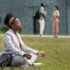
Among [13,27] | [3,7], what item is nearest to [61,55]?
[13,27]

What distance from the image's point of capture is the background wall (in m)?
37.8

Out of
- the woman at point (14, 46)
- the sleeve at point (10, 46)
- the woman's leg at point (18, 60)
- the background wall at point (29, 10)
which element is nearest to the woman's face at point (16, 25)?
the woman at point (14, 46)

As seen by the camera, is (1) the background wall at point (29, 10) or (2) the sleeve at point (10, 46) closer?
(2) the sleeve at point (10, 46)

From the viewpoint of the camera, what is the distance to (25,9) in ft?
129

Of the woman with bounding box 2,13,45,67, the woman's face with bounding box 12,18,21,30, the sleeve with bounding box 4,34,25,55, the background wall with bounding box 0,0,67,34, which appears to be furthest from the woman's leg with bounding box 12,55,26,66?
the background wall with bounding box 0,0,67,34

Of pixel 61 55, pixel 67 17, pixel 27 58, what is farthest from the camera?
pixel 67 17

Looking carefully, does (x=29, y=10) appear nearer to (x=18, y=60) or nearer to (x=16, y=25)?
(x=16, y=25)

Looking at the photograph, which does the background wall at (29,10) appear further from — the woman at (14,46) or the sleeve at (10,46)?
the sleeve at (10,46)

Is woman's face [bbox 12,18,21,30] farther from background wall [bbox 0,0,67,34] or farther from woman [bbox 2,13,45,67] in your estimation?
background wall [bbox 0,0,67,34]

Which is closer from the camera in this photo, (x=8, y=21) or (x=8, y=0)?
(x=8, y=21)

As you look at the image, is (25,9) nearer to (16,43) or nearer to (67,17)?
(67,17)

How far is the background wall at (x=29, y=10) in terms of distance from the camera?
37.8 m

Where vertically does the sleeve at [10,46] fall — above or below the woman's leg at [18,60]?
above

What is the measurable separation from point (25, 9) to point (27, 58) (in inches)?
1235
